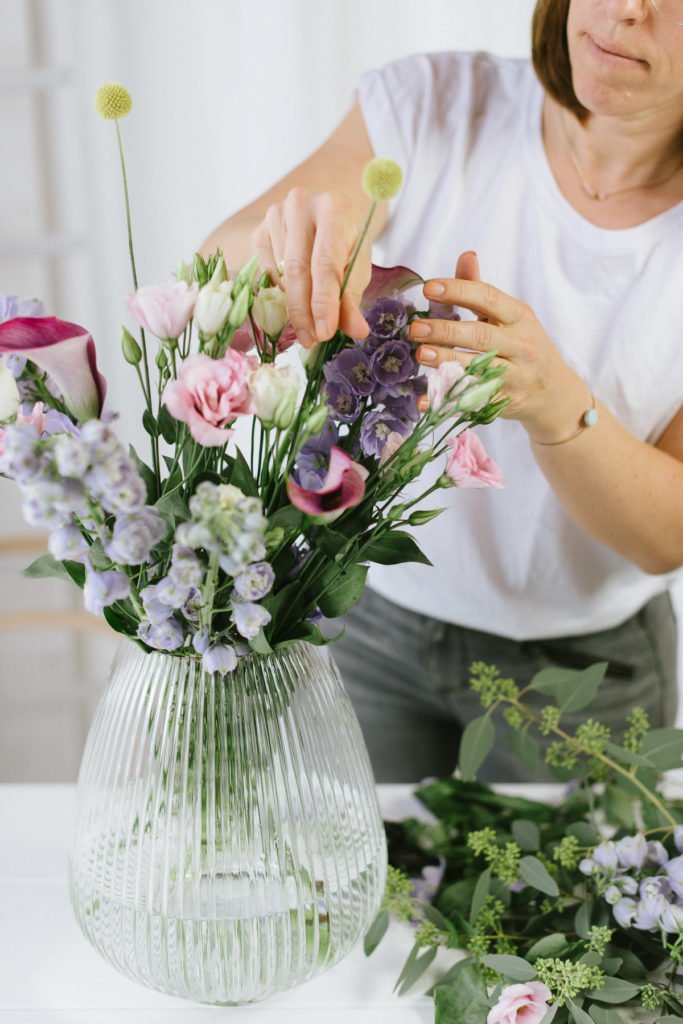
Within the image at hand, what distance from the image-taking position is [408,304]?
0.63 meters

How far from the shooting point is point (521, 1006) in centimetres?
64

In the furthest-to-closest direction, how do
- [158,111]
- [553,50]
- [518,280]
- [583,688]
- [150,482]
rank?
[158,111], [518,280], [553,50], [583,688], [150,482]

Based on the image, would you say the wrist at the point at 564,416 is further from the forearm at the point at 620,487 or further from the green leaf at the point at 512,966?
the green leaf at the point at 512,966

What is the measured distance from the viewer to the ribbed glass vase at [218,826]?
2.00 ft

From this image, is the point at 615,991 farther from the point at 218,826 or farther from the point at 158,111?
the point at 158,111

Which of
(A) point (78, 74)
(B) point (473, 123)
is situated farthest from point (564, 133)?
(A) point (78, 74)

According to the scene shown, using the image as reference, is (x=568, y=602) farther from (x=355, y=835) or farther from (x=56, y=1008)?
(x=56, y=1008)

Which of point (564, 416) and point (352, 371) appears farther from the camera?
point (564, 416)

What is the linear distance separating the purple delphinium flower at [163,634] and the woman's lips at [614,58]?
21.9 inches

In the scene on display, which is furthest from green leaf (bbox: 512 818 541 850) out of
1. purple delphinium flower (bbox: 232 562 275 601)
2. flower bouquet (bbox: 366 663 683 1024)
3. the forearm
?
purple delphinium flower (bbox: 232 562 275 601)

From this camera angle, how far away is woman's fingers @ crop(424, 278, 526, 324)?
25.4 inches

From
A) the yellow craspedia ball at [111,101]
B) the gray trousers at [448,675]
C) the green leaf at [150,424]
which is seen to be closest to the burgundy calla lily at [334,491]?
the green leaf at [150,424]

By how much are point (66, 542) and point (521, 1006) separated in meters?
0.40

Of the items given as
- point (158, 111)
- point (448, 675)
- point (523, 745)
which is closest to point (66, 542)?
point (523, 745)
